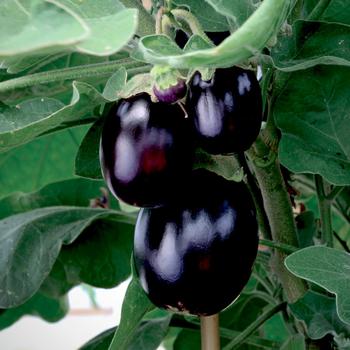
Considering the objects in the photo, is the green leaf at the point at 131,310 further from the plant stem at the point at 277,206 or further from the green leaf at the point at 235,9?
the green leaf at the point at 235,9

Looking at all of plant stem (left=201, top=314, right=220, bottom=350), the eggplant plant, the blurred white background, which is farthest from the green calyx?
the blurred white background

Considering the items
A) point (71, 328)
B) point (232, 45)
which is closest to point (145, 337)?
point (232, 45)

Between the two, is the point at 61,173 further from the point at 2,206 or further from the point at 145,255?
the point at 145,255

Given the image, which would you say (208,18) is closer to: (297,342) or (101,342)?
(297,342)

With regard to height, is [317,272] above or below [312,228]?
above

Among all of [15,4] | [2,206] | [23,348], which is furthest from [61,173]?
[23,348]

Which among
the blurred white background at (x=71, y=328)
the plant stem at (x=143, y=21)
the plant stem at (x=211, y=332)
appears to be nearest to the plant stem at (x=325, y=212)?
the plant stem at (x=211, y=332)

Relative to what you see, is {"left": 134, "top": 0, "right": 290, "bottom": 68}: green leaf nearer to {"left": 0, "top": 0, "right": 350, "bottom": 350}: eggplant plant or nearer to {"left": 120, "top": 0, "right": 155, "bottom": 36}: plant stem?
{"left": 0, "top": 0, "right": 350, "bottom": 350}: eggplant plant
